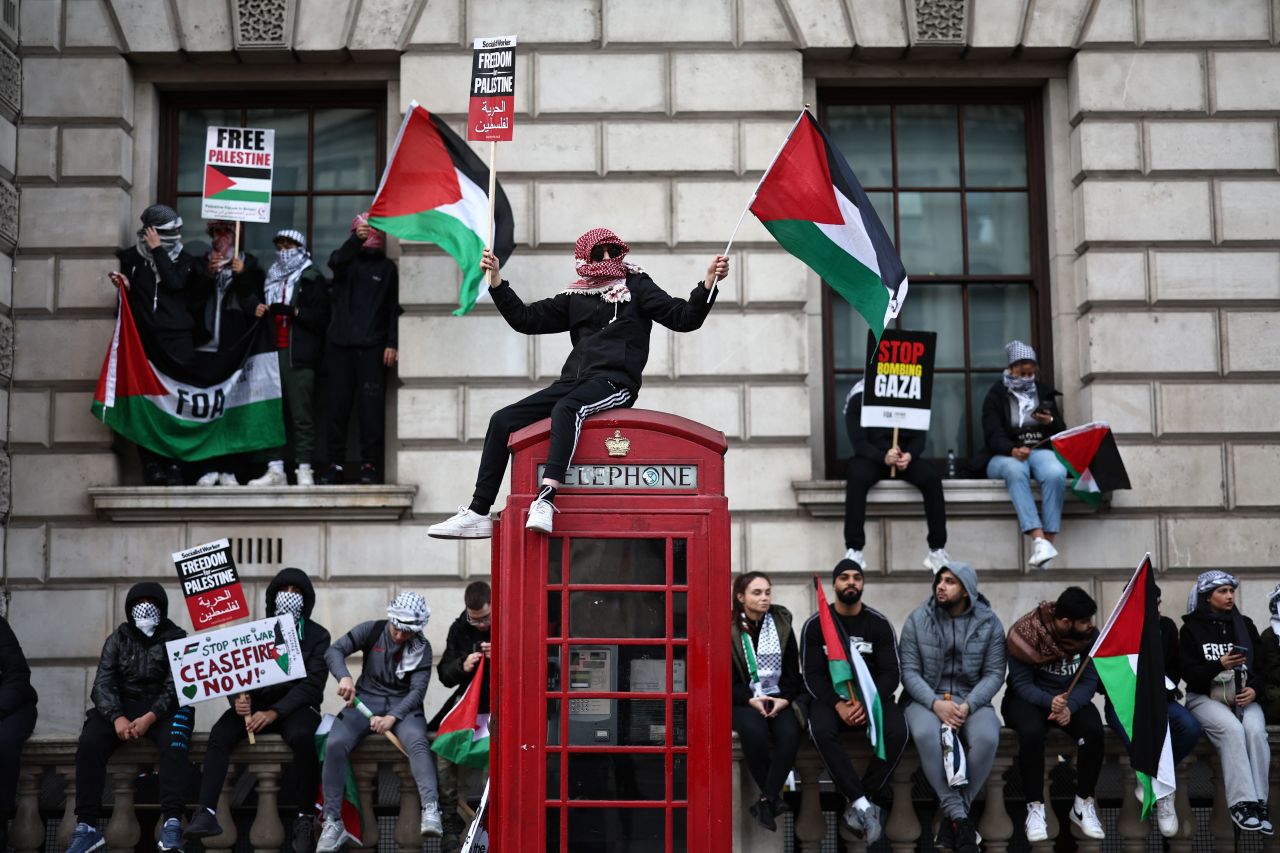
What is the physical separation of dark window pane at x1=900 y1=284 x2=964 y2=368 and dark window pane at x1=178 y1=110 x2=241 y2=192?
6.73 meters

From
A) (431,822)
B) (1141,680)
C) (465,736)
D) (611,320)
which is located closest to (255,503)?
(465,736)

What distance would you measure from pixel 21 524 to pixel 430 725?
17.0 ft

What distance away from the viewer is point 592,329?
953 centimetres

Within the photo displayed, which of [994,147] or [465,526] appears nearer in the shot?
[465,526]

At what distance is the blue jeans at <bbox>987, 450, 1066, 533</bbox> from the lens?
13977 mm

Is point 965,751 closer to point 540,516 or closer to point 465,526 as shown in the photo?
point 465,526

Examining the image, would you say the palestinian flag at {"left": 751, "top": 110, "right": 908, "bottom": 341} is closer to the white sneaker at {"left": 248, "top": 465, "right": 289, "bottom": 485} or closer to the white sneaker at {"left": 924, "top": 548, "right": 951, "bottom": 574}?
the white sneaker at {"left": 924, "top": 548, "right": 951, "bottom": 574}

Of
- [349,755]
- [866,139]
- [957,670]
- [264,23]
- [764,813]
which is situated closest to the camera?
[764,813]

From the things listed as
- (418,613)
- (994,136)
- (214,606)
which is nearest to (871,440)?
(994,136)

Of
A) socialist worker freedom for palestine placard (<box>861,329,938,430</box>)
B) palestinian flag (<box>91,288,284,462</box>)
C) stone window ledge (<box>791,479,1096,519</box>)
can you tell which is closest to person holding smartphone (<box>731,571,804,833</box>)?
socialist worker freedom for palestine placard (<box>861,329,938,430</box>)

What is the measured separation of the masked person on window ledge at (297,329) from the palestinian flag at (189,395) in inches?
4.6

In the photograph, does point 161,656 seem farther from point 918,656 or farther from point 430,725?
point 918,656

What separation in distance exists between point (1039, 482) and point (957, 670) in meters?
3.70

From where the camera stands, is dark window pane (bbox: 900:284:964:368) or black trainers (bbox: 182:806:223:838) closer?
black trainers (bbox: 182:806:223:838)
